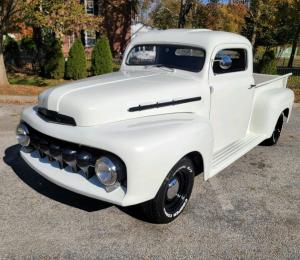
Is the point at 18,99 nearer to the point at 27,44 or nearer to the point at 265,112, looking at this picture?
the point at 265,112

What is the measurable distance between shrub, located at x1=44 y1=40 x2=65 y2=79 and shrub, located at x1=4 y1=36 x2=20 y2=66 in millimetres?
2985

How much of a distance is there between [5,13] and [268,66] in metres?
9.39

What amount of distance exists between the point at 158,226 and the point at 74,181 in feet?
3.06

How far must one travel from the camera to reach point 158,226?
11.1ft

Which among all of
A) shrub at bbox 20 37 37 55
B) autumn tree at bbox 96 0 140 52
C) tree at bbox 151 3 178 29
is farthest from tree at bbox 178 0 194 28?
tree at bbox 151 3 178 29

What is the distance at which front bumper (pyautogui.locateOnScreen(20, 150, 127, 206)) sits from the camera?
2.88m

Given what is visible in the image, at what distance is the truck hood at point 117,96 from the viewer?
3236mm

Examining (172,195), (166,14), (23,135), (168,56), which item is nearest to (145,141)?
(172,195)

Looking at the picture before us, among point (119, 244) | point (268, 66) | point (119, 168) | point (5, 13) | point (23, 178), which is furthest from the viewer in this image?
point (268, 66)

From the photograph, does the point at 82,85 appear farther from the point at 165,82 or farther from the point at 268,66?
the point at 268,66

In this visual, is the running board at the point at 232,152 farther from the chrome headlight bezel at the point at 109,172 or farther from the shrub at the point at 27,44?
the shrub at the point at 27,44

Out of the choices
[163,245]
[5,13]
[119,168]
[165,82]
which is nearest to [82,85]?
[165,82]

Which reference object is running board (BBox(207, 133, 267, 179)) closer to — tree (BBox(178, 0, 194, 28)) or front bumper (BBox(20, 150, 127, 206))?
front bumper (BBox(20, 150, 127, 206))

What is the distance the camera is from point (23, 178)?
14.3 ft
